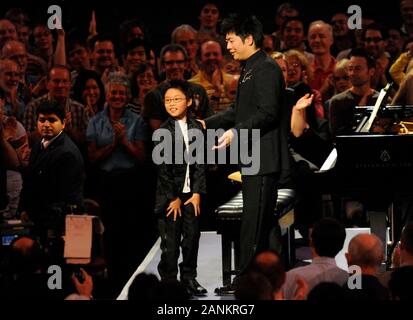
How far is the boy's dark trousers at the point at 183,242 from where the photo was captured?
6836 millimetres

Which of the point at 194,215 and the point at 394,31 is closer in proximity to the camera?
the point at 194,215

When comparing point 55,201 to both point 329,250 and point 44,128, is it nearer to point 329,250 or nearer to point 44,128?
point 44,128

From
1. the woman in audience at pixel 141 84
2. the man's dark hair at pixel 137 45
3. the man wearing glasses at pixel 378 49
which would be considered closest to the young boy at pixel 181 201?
the woman in audience at pixel 141 84

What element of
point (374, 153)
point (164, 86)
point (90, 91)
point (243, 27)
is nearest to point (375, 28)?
point (164, 86)

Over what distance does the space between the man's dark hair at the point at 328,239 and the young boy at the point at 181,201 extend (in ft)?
4.45

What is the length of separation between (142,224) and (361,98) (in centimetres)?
208

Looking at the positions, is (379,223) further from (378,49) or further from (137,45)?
(137,45)

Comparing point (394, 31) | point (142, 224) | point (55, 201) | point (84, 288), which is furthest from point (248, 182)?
point (394, 31)

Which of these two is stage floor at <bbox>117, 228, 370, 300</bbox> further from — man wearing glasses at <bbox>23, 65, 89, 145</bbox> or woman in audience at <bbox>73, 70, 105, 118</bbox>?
woman in audience at <bbox>73, 70, 105, 118</bbox>

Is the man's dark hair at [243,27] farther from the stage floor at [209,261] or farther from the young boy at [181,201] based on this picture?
the stage floor at [209,261]

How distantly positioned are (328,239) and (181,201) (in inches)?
60.5

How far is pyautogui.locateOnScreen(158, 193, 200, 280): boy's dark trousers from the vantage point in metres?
6.84

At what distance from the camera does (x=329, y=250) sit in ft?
18.3

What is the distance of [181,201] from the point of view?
6895 mm
